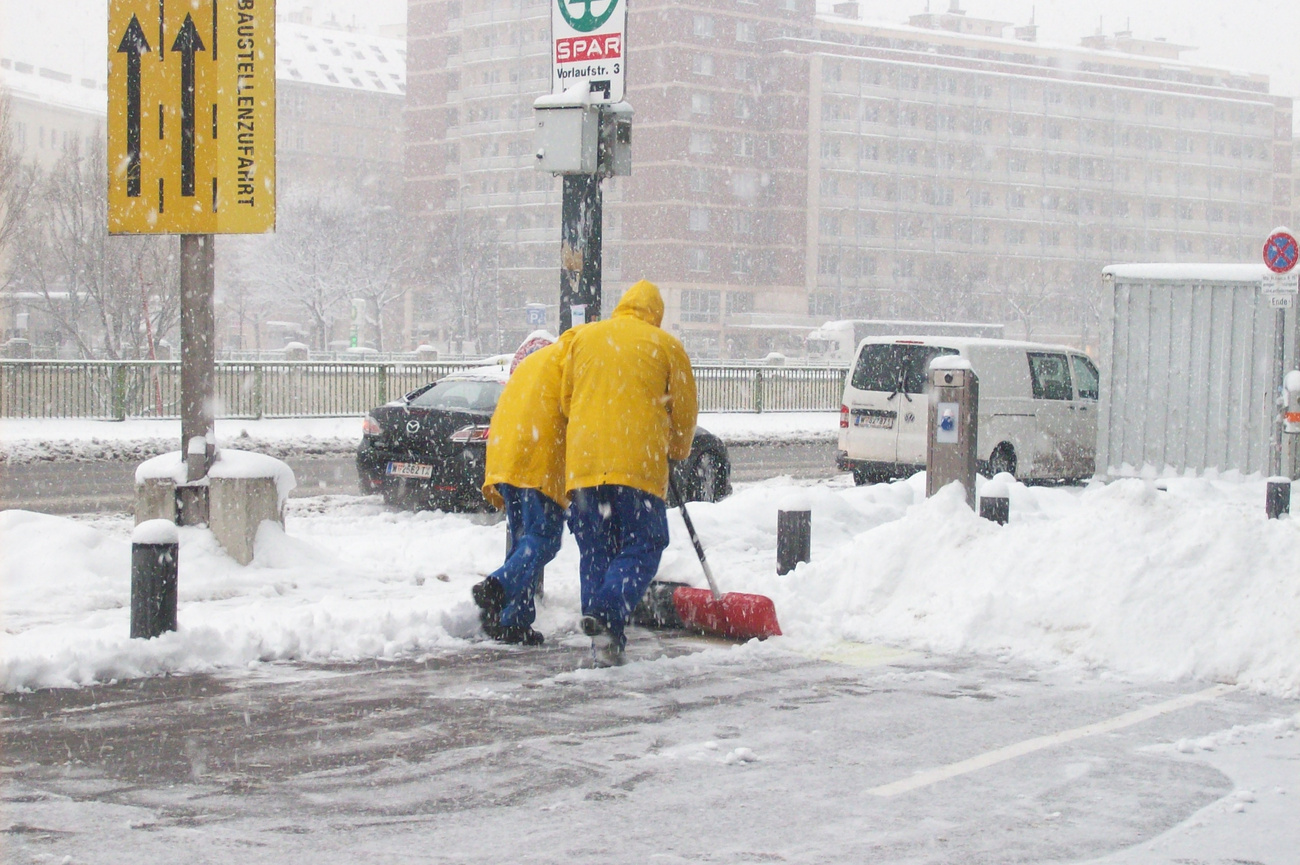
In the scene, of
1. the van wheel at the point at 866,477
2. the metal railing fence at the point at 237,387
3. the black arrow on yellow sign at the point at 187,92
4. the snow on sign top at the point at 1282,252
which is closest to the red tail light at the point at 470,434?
the black arrow on yellow sign at the point at 187,92

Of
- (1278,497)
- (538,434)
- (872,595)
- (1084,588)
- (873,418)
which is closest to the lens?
(538,434)

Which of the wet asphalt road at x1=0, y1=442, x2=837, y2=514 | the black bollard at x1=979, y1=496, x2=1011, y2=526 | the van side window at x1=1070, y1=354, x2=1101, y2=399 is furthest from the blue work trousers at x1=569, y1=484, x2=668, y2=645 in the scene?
the van side window at x1=1070, y1=354, x2=1101, y2=399

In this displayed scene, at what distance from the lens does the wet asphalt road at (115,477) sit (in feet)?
51.5

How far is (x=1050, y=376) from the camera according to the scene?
18.1 metres

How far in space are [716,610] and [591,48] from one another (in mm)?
3331

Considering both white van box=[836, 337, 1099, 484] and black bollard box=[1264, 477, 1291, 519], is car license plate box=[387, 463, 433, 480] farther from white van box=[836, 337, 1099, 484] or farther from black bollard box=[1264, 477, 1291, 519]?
black bollard box=[1264, 477, 1291, 519]

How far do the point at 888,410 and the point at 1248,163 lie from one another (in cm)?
11036

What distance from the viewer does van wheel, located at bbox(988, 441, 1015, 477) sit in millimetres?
17109

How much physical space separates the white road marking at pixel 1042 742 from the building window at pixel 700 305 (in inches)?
3460

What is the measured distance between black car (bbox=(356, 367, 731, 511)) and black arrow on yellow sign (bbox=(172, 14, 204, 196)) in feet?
15.1

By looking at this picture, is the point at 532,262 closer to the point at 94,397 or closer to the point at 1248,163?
the point at 1248,163

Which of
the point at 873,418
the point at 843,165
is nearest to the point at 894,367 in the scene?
the point at 873,418

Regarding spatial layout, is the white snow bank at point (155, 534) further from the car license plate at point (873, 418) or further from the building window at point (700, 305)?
the building window at point (700, 305)

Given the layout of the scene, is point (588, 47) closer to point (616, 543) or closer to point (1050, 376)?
point (616, 543)
